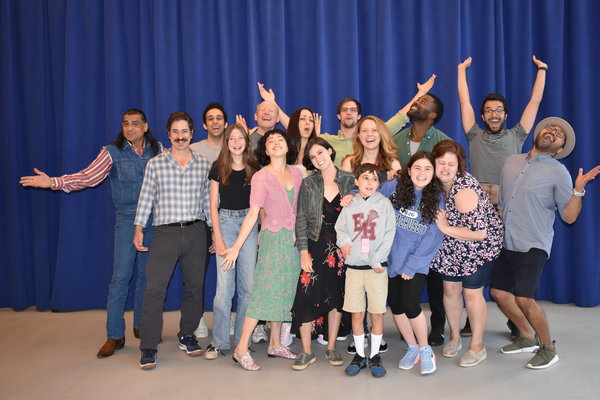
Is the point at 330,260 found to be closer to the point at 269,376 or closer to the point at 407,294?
the point at 407,294

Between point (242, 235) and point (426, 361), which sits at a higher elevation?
point (242, 235)

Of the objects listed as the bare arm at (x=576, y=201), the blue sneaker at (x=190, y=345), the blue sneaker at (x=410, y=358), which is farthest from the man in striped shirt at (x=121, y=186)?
the bare arm at (x=576, y=201)

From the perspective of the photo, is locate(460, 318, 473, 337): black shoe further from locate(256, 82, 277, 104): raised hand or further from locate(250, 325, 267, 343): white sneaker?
locate(256, 82, 277, 104): raised hand

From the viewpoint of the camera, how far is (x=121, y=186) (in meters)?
3.58

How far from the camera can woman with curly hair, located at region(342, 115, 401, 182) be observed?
3.18 m

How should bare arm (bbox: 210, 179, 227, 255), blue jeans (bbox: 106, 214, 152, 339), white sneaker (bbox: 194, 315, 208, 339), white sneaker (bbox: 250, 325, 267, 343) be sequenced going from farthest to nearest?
white sneaker (bbox: 194, 315, 208, 339)
white sneaker (bbox: 250, 325, 267, 343)
blue jeans (bbox: 106, 214, 152, 339)
bare arm (bbox: 210, 179, 227, 255)

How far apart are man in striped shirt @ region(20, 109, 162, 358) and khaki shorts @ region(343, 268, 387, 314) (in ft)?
5.23

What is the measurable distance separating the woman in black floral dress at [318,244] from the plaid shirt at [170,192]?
30.2 inches

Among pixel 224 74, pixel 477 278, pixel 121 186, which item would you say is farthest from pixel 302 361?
pixel 224 74

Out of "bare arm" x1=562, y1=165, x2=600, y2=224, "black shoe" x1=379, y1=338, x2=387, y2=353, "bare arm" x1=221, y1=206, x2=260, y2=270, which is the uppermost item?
"bare arm" x1=562, y1=165, x2=600, y2=224

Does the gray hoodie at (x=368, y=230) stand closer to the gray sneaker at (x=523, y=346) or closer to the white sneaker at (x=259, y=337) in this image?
the white sneaker at (x=259, y=337)

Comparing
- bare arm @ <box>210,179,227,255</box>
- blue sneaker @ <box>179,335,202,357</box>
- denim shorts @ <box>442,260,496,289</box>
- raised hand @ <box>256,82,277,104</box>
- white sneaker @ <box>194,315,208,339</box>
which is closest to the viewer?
denim shorts @ <box>442,260,496,289</box>

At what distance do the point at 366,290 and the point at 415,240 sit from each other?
0.43 metres

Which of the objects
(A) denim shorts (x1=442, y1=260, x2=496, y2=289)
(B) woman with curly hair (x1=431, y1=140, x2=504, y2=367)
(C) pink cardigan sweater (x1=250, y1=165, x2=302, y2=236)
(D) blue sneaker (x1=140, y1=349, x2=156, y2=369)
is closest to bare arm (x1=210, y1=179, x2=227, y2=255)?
(C) pink cardigan sweater (x1=250, y1=165, x2=302, y2=236)
